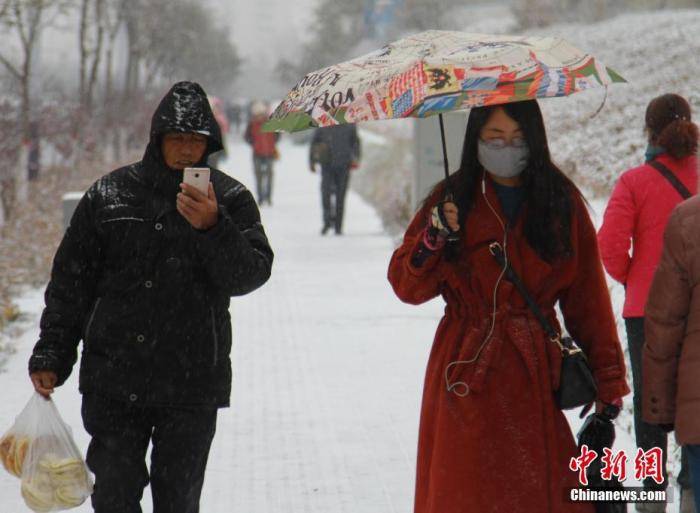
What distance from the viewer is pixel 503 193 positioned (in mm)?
4336

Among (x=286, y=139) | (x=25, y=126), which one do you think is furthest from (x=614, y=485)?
(x=286, y=139)

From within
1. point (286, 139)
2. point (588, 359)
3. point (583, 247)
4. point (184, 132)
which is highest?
point (184, 132)

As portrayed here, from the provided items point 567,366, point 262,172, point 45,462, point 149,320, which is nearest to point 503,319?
point 567,366

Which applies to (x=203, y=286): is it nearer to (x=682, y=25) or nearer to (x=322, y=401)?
(x=322, y=401)

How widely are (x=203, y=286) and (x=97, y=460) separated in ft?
2.12

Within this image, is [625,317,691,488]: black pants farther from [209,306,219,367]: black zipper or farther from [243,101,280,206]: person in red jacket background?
[243,101,280,206]: person in red jacket background

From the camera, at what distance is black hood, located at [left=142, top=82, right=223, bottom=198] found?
14.6ft

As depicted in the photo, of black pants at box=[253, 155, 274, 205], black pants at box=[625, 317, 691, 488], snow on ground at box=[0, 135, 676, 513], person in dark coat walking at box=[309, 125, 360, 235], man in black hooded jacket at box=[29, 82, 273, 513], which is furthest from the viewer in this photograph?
black pants at box=[253, 155, 274, 205]

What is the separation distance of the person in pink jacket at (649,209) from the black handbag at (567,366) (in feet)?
5.71

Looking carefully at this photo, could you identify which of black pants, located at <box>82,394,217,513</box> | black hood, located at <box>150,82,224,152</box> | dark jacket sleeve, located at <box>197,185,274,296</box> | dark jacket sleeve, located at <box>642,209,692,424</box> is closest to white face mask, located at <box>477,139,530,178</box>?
dark jacket sleeve, located at <box>642,209,692,424</box>

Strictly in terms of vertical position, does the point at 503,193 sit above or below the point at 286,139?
above

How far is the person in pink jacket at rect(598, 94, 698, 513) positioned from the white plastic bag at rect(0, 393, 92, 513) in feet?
7.99

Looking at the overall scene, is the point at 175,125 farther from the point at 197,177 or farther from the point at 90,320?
the point at 90,320

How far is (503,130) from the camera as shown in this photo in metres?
4.26
